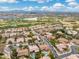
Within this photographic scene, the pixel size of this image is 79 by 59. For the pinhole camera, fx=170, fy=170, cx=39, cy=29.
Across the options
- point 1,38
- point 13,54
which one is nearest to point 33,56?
point 13,54

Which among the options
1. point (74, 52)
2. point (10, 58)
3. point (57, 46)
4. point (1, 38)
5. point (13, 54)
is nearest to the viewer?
point (10, 58)

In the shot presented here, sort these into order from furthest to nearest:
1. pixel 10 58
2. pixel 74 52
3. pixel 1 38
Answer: pixel 1 38
pixel 74 52
pixel 10 58

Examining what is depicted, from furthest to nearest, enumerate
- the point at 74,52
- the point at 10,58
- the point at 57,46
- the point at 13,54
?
1. the point at 57,46
2. the point at 74,52
3. the point at 13,54
4. the point at 10,58

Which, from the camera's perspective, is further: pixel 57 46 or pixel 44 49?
pixel 57 46

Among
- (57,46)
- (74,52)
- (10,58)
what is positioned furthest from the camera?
(57,46)

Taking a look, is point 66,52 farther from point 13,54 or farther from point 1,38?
point 1,38

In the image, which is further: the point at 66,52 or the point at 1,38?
the point at 1,38

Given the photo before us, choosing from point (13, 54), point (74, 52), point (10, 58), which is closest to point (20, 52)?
point (13, 54)

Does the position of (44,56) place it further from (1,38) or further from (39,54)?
(1,38)
